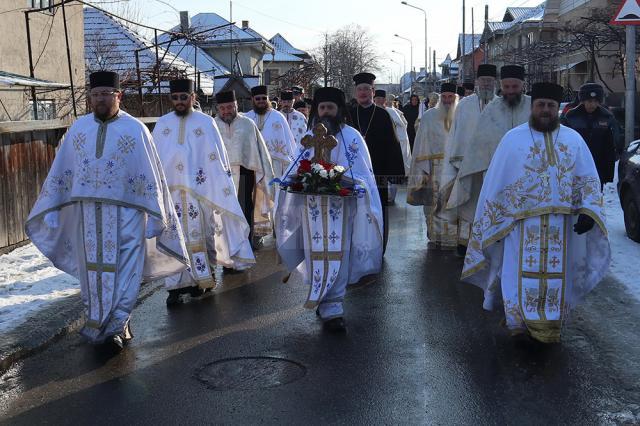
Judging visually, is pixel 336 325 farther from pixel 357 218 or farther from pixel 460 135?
pixel 460 135

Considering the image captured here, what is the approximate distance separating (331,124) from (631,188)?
5.32 metres

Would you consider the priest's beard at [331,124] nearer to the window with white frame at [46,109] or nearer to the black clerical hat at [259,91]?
the black clerical hat at [259,91]

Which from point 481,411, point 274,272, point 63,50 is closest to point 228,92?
point 274,272

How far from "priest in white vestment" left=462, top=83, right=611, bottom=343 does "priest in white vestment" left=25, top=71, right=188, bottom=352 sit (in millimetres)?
2605

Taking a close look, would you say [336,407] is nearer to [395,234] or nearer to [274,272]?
[274,272]

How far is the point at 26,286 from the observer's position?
328 inches

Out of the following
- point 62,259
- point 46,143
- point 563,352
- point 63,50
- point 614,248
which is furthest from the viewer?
point 63,50

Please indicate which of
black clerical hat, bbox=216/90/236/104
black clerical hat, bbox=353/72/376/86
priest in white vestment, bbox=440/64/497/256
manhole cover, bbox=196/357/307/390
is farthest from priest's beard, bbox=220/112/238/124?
manhole cover, bbox=196/357/307/390

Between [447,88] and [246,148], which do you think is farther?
[447,88]

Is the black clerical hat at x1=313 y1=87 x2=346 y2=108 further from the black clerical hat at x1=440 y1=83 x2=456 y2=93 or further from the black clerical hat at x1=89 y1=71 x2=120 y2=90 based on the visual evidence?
the black clerical hat at x1=440 y1=83 x2=456 y2=93

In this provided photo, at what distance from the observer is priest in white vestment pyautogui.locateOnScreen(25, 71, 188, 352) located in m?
6.35

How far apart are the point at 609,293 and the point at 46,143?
24.7 feet

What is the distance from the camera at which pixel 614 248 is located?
10.1 metres

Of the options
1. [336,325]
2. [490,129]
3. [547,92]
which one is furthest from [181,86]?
[547,92]
